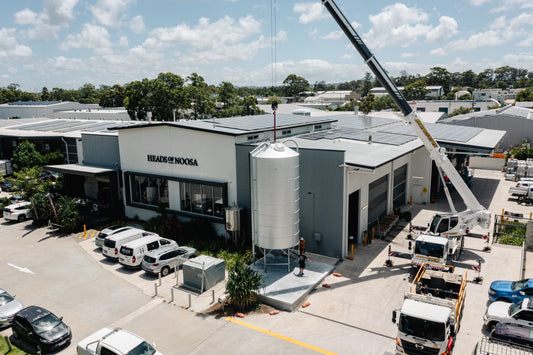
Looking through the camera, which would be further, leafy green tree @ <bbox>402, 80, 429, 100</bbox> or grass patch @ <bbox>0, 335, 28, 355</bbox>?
leafy green tree @ <bbox>402, 80, 429, 100</bbox>

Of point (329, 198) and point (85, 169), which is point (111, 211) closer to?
point (85, 169)

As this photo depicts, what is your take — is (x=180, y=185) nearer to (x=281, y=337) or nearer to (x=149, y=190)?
(x=149, y=190)

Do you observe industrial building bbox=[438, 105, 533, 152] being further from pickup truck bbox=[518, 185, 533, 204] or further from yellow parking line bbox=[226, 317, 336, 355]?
yellow parking line bbox=[226, 317, 336, 355]

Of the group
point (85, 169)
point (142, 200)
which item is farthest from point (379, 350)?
point (85, 169)

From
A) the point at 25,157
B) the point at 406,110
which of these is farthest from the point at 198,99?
the point at 406,110

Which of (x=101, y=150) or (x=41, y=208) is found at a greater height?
(x=101, y=150)

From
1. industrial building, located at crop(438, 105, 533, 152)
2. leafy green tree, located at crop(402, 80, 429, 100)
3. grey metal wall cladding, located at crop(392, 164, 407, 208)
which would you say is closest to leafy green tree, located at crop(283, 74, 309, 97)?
leafy green tree, located at crop(402, 80, 429, 100)
